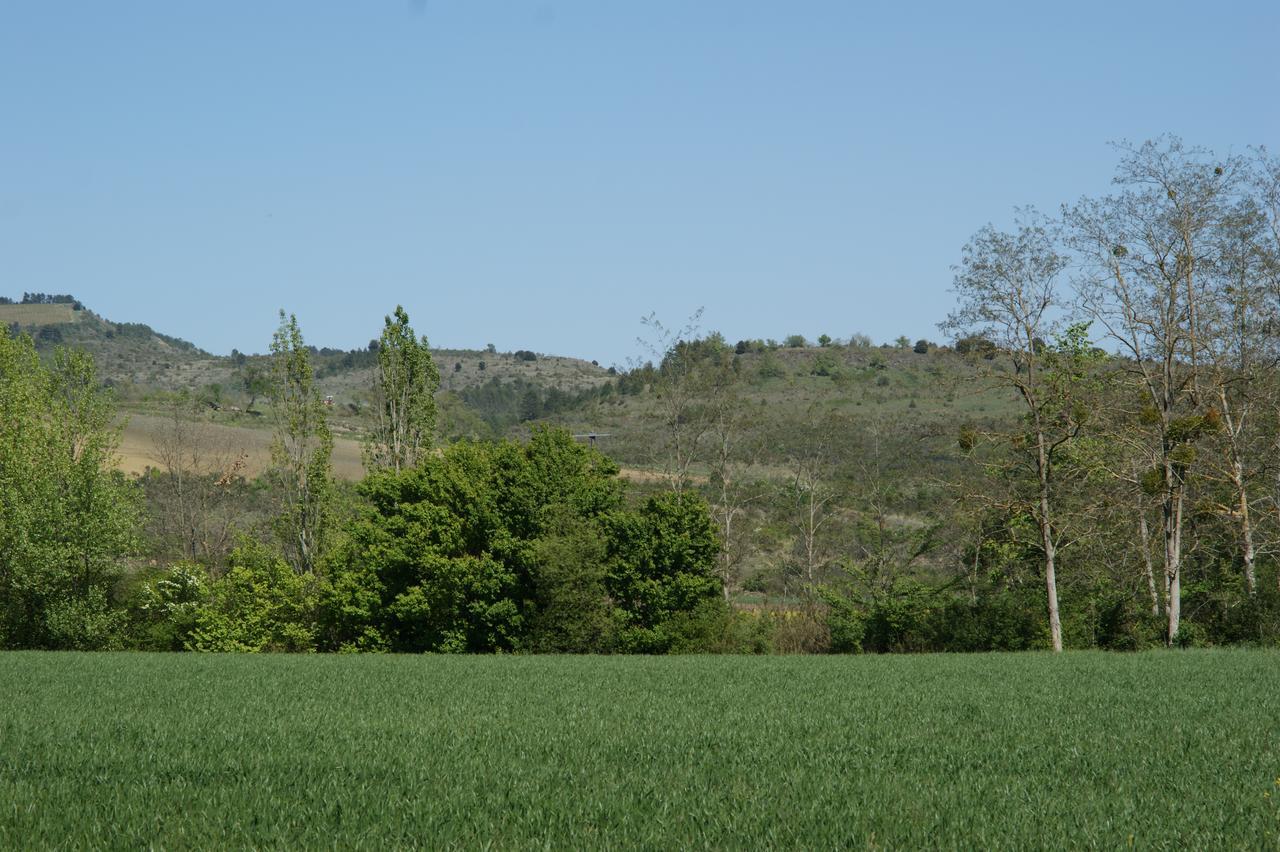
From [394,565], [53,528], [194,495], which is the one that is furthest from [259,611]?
[194,495]

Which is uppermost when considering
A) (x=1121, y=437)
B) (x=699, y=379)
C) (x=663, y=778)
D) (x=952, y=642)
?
(x=699, y=379)

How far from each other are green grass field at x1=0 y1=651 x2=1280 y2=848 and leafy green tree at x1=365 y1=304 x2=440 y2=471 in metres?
31.4

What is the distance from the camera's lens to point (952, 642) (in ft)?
142

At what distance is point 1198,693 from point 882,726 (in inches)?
326

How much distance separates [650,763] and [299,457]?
40763 mm

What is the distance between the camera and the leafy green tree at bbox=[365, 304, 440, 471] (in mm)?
55844

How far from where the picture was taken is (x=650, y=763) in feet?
42.7

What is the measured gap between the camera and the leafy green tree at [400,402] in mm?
55844

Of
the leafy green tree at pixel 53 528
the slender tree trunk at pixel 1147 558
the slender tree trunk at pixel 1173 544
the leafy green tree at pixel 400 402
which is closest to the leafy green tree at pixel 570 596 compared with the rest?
the leafy green tree at pixel 400 402

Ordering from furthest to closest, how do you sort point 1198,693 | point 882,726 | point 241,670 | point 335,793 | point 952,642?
point 952,642 < point 241,670 < point 1198,693 < point 882,726 < point 335,793

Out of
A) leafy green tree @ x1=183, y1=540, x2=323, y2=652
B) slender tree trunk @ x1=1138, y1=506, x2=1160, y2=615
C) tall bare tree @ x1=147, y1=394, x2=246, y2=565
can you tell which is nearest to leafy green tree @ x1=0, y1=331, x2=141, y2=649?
leafy green tree @ x1=183, y1=540, x2=323, y2=652

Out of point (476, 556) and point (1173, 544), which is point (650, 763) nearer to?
point (1173, 544)

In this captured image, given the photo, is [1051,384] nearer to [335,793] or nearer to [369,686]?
[369,686]

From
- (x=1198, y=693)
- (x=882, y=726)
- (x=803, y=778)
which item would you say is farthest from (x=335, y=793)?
(x=1198, y=693)
